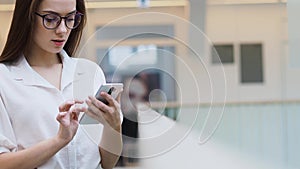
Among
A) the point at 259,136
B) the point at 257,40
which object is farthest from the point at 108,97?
the point at 257,40

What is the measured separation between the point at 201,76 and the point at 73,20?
1.11ft

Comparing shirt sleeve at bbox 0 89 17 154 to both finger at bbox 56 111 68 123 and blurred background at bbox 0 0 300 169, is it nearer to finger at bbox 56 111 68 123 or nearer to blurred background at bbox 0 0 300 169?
finger at bbox 56 111 68 123

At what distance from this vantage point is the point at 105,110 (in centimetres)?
76

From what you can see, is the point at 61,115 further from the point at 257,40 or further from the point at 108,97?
the point at 257,40

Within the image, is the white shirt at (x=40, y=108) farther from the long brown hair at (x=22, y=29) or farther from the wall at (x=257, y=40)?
the wall at (x=257, y=40)

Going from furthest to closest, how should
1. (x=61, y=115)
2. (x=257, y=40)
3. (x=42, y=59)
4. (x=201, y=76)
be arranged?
(x=257, y=40) → (x=201, y=76) → (x=42, y=59) → (x=61, y=115)

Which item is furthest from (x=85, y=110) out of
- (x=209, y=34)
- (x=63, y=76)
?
(x=209, y=34)

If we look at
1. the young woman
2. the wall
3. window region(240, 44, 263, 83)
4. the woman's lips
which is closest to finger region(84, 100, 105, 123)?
the young woman

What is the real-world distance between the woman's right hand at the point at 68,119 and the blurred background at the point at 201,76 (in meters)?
0.14

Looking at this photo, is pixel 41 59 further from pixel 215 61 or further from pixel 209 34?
pixel 209 34

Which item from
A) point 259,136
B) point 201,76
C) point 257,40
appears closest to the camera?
point 201,76

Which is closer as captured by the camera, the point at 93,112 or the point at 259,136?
the point at 93,112

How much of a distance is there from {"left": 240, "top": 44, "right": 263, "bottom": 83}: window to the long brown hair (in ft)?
5.84

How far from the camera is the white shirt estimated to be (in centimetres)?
76
